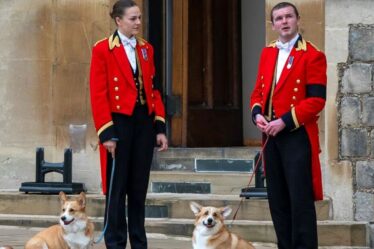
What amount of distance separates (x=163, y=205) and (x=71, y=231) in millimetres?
2181

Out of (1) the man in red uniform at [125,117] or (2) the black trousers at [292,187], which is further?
(1) the man in red uniform at [125,117]

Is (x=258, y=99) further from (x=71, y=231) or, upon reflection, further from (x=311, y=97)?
(x=71, y=231)

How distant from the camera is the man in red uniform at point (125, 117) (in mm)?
7602

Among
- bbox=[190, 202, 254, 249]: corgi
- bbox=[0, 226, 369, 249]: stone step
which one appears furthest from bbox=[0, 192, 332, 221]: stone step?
bbox=[190, 202, 254, 249]: corgi

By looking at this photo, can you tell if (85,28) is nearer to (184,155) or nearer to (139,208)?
(184,155)

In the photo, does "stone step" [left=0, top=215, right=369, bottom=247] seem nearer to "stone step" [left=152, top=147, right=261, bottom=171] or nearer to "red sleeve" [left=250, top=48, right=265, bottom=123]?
"stone step" [left=152, top=147, right=261, bottom=171]

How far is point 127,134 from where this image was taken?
7.66 meters

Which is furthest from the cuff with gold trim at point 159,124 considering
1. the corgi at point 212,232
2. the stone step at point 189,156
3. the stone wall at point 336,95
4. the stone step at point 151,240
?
the stone step at point 189,156

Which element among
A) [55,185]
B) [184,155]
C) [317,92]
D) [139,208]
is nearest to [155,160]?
[184,155]

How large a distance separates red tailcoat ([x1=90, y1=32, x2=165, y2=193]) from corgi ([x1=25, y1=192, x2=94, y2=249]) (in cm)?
54

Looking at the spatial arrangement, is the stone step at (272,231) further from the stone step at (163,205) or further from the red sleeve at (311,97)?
the red sleeve at (311,97)

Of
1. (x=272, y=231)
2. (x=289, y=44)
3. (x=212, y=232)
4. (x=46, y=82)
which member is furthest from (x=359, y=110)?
(x=46, y=82)

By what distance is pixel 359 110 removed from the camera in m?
9.91

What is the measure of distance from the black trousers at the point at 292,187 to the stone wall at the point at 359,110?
2.71 metres
